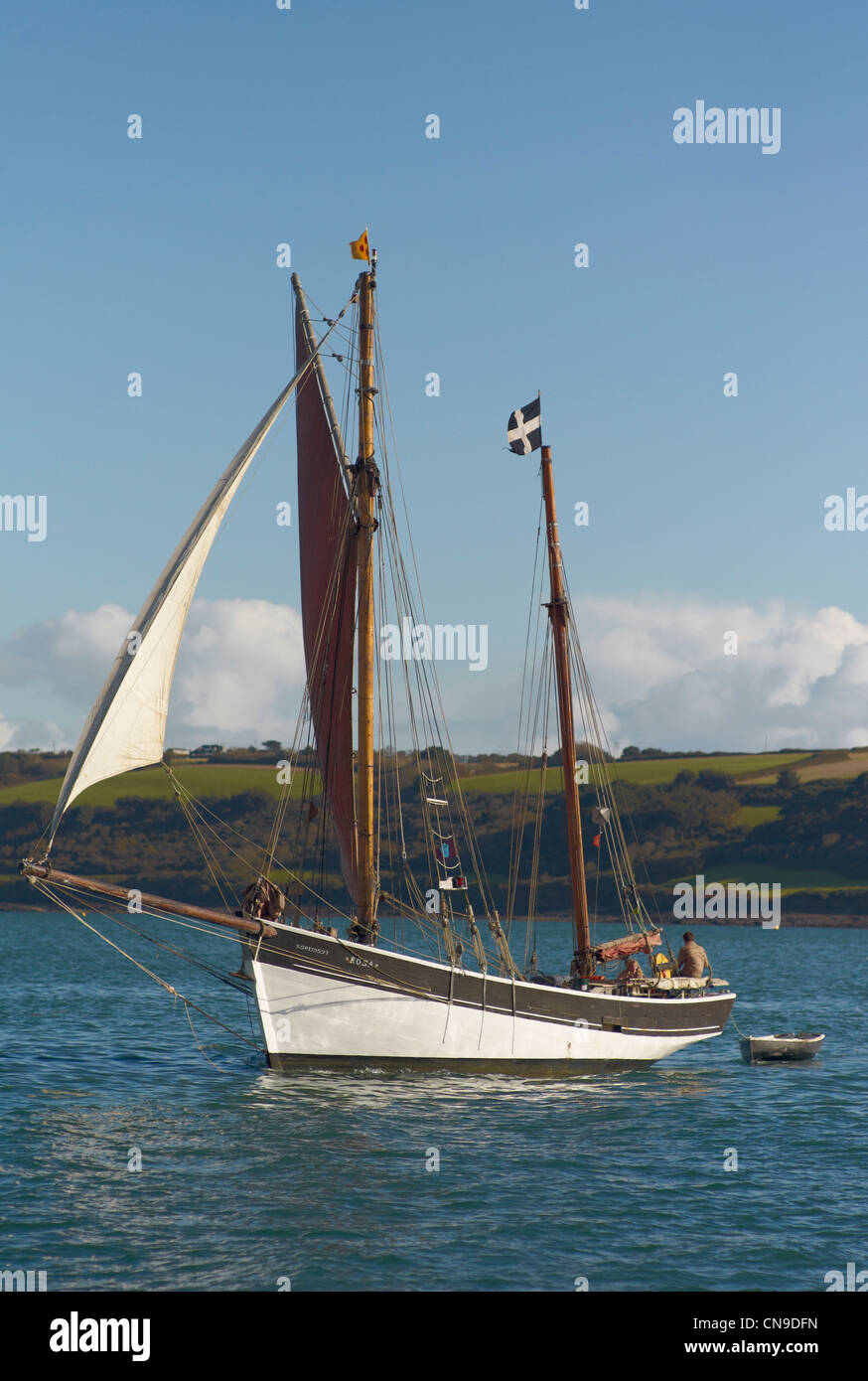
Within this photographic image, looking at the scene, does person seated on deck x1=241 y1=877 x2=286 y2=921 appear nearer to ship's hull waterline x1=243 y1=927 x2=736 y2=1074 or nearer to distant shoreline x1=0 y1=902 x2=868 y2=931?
ship's hull waterline x1=243 y1=927 x2=736 y2=1074

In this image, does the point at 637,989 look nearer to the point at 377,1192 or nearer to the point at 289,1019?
the point at 289,1019

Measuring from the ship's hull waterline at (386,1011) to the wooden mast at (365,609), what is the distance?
171cm

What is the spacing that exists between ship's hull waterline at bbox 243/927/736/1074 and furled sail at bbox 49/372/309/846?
6.06 m

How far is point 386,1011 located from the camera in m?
27.8

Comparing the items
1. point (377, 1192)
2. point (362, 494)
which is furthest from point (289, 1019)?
point (362, 494)

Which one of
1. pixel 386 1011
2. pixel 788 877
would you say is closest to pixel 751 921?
pixel 788 877

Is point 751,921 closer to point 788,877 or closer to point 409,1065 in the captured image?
point 788,877

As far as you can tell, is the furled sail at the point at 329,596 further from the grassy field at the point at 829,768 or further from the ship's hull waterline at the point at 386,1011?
the grassy field at the point at 829,768

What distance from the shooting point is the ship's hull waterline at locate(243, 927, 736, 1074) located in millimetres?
27422

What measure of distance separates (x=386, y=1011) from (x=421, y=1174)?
24.0 ft
